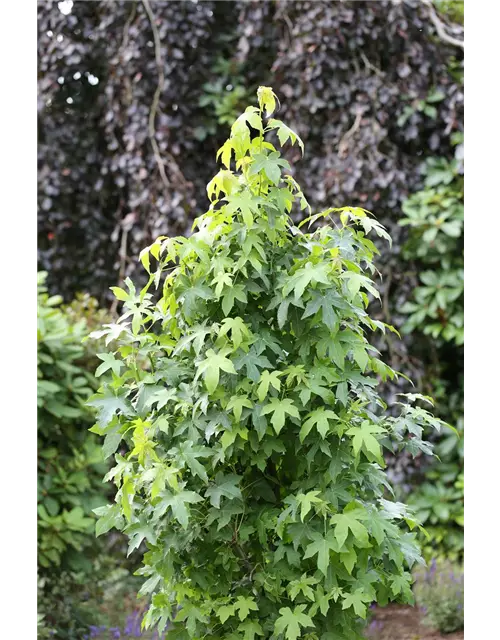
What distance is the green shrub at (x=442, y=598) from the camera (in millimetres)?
2977

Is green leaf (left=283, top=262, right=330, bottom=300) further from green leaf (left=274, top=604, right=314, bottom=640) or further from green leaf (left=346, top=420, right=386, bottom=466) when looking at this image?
green leaf (left=274, top=604, right=314, bottom=640)

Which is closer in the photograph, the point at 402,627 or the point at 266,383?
the point at 266,383

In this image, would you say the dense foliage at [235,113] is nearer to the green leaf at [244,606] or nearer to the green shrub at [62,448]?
the green shrub at [62,448]

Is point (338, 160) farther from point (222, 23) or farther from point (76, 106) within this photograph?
point (76, 106)

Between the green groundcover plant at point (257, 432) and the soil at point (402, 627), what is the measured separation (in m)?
1.58

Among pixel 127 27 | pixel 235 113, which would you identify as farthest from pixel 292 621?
pixel 127 27

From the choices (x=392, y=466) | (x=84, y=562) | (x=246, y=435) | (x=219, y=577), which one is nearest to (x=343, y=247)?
(x=246, y=435)

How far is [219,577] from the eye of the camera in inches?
61.7

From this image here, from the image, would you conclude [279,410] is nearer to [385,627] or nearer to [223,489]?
[223,489]

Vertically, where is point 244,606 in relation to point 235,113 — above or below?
below

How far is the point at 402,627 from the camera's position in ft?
10.1

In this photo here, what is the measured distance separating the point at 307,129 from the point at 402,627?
7.43 feet

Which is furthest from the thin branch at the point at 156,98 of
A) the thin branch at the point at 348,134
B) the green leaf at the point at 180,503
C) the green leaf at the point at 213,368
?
the green leaf at the point at 180,503

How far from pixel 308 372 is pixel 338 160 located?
83.4 inches
